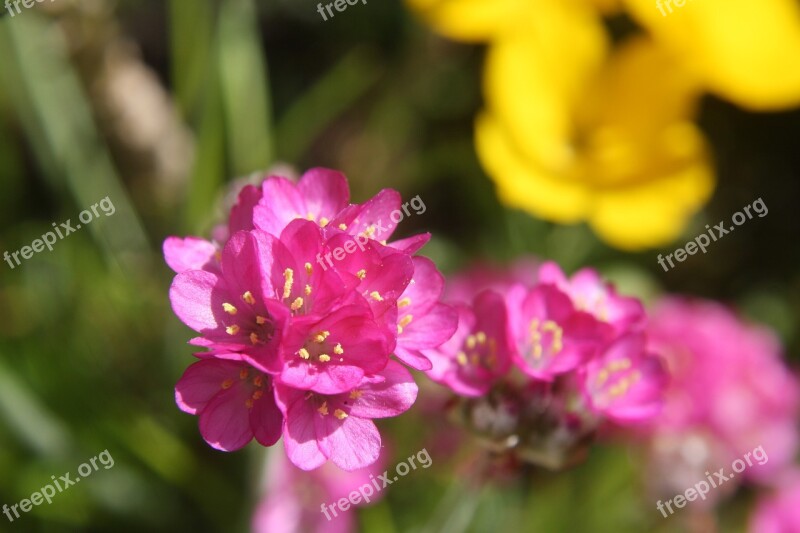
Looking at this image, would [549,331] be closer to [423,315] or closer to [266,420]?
[423,315]

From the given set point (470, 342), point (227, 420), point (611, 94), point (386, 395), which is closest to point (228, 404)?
point (227, 420)

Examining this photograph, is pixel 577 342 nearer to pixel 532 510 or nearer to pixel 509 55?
pixel 532 510

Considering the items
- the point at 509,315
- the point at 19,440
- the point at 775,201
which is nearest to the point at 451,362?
the point at 509,315

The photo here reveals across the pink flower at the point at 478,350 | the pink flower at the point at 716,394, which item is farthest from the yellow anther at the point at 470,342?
the pink flower at the point at 716,394

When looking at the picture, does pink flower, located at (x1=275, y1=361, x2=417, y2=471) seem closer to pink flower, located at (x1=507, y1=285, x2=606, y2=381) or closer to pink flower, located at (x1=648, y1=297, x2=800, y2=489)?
pink flower, located at (x1=507, y1=285, x2=606, y2=381)

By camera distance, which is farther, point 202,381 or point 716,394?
point 716,394
